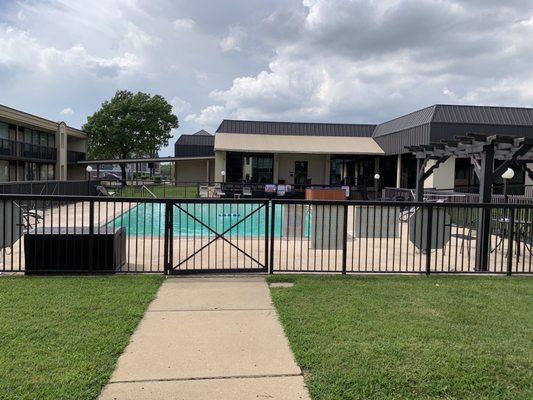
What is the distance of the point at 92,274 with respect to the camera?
729 centimetres

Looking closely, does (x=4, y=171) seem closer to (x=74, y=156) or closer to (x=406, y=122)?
(x=74, y=156)

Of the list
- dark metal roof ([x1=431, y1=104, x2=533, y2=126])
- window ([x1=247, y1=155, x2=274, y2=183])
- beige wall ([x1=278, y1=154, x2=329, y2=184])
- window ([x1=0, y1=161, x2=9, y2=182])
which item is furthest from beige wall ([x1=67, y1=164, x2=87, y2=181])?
dark metal roof ([x1=431, y1=104, x2=533, y2=126])

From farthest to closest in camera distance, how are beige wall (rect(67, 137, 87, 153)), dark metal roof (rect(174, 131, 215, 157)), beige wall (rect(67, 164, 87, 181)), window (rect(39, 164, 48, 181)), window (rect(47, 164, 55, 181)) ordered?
dark metal roof (rect(174, 131, 215, 157))
beige wall (rect(67, 137, 87, 153))
beige wall (rect(67, 164, 87, 181))
window (rect(47, 164, 55, 181))
window (rect(39, 164, 48, 181))

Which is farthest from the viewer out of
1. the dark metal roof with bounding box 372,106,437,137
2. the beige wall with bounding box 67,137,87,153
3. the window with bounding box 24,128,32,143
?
the beige wall with bounding box 67,137,87,153

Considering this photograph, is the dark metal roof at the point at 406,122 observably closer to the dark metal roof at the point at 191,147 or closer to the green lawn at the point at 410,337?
the green lawn at the point at 410,337

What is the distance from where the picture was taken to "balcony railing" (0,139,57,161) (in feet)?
101

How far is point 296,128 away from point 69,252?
93.3 feet

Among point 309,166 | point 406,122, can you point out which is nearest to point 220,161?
point 309,166

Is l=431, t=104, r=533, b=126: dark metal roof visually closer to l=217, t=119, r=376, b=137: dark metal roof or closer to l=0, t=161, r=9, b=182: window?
l=217, t=119, r=376, b=137: dark metal roof

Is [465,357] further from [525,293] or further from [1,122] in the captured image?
[1,122]

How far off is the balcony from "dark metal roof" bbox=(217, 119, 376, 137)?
17.2 m

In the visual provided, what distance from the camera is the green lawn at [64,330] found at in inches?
136

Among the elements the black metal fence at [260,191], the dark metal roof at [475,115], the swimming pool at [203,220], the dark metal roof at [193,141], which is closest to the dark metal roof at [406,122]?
the dark metal roof at [475,115]

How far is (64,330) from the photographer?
456cm
